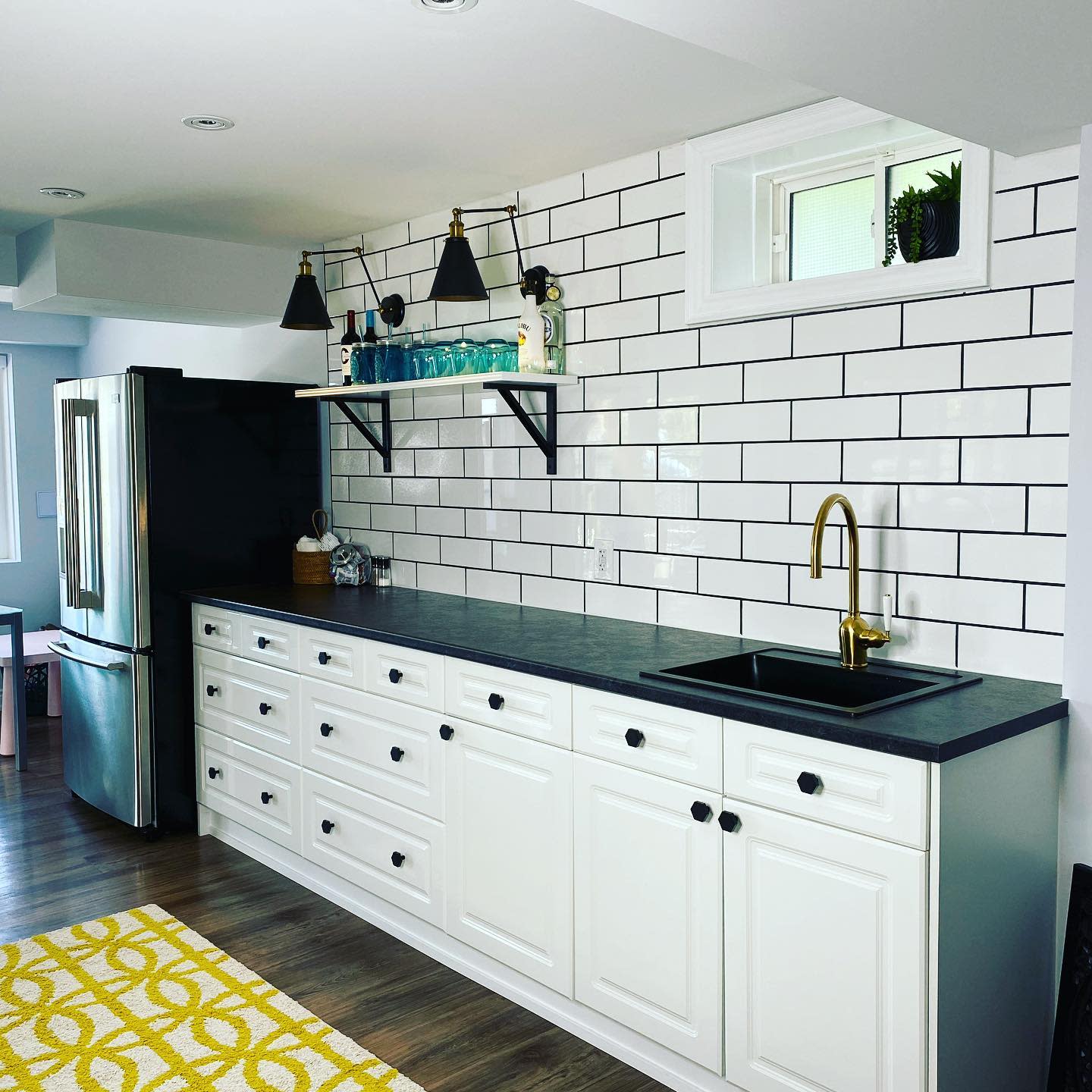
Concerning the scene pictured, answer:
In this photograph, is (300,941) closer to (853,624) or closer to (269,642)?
(269,642)

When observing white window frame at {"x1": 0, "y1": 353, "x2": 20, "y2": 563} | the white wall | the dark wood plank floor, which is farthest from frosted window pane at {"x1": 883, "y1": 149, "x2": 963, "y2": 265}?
white window frame at {"x1": 0, "y1": 353, "x2": 20, "y2": 563}

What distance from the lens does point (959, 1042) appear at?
1858 millimetres

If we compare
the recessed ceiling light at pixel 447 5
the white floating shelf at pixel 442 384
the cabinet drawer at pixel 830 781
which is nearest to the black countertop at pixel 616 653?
the cabinet drawer at pixel 830 781

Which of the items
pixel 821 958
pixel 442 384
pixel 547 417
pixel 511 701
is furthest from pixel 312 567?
pixel 821 958

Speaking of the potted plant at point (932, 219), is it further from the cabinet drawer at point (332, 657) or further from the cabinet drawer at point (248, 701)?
the cabinet drawer at point (248, 701)

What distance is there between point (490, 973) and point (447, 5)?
89.5 inches

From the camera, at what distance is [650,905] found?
229cm

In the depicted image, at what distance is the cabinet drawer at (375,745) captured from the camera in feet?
9.45

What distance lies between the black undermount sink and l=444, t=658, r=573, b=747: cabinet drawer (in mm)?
247

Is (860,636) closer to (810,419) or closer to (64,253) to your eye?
(810,419)

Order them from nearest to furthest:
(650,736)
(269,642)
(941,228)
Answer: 1. (650,736)
2. (941,228)
3. (269,642)

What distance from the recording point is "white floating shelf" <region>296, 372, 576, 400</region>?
3.12 metres

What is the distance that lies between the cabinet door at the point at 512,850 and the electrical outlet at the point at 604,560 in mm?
717

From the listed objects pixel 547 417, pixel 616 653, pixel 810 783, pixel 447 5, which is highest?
pixel 447 5
